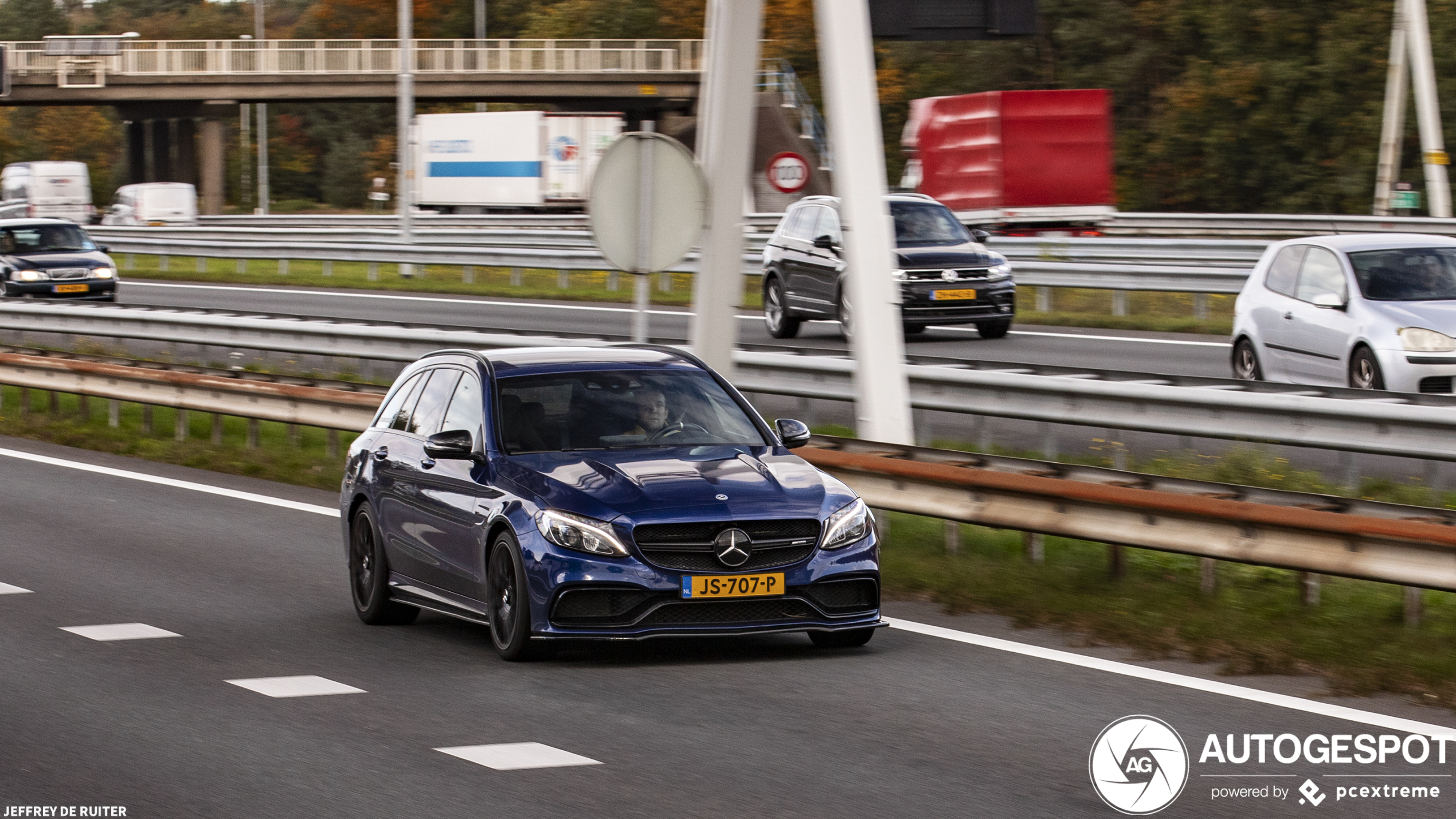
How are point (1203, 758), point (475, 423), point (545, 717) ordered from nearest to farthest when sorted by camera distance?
point (1203, 758)
point (545, 717)
point (475, 423)

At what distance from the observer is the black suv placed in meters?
24.5

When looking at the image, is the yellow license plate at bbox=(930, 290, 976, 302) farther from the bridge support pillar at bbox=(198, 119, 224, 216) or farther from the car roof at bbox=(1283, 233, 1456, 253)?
the bridge support pillar at bbox=(198, 119, 224, 216)

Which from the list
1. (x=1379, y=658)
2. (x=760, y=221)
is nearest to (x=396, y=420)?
(x=1379, y=658)

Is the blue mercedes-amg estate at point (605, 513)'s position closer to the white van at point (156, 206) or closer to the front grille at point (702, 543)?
the front grille at point (702, 543)

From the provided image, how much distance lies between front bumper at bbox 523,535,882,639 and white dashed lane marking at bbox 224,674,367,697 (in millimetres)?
845

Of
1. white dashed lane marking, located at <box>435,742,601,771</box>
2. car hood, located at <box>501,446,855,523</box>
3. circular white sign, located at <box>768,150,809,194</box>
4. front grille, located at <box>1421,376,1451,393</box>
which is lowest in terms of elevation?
white dashed lane marking, located at <box>435,742,601,771</box>

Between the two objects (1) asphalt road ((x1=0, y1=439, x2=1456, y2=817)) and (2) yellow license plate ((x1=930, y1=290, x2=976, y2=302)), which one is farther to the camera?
(2) yellow license plate ((x1=930, y1=290, x2=976, y2=302))

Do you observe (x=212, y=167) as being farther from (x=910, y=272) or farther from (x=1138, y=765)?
(x=1138, y=765)

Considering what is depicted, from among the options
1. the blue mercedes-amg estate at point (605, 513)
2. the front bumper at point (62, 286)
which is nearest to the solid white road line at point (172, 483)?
the blue mercedes-amg estate at point (605, 513)

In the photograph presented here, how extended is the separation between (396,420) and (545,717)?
3526 millimetres

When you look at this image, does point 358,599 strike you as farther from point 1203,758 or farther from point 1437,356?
point 1437,356

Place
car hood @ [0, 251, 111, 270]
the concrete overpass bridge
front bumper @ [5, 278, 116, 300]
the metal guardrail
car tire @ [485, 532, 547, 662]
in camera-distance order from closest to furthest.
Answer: car tire @ [485, 532, 547, 662] < the metal guardrail < front bumper @ [5, 278, 116, 300] < car hood @ [0, 251, 111, 270] < the concrete overpass bridge

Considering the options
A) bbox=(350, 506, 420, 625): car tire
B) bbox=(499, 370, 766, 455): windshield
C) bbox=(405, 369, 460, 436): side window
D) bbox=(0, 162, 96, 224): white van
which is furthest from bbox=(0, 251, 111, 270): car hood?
bbox=(0, 162, 96, 224): white van

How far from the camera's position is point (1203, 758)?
6.96 meters
